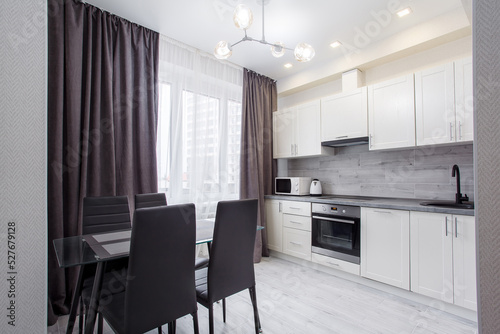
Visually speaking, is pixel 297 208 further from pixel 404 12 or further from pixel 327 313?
pixel 404 12

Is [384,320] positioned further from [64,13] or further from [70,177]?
[64,13]

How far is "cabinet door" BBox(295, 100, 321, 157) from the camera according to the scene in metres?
3.42

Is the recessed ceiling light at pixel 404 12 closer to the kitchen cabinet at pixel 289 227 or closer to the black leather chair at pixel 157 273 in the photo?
the kitchen cabinet at pixel 289 227

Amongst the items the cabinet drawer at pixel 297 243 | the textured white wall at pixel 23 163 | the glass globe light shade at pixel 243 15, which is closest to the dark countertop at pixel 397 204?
the cabinet drawer at pixel 297 243

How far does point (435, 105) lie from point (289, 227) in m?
2.18

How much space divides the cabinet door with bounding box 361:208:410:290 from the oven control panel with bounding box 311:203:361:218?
0.08 metres

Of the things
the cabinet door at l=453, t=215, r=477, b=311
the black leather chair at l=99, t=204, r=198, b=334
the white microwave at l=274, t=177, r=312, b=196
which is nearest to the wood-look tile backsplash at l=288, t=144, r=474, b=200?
the white microwave at l=274, t=177, r=312, b=196

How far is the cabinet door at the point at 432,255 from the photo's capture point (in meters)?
2.12

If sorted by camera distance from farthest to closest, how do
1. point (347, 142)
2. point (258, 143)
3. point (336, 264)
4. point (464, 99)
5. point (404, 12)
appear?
point (258, 143) < point (347, 142) < point (336, 264) < point (404, 12) < point (464, 99)

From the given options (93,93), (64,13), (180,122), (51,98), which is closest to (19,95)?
(51,98)

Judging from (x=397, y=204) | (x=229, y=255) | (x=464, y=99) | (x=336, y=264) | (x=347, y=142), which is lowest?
(x=336, y=264)

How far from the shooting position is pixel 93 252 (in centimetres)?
140

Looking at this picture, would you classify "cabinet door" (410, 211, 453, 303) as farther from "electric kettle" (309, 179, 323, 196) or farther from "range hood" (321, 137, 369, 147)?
"electric kettle" (309, 179, 323, 196)

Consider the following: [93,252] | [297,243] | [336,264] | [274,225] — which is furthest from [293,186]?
[93,252]
